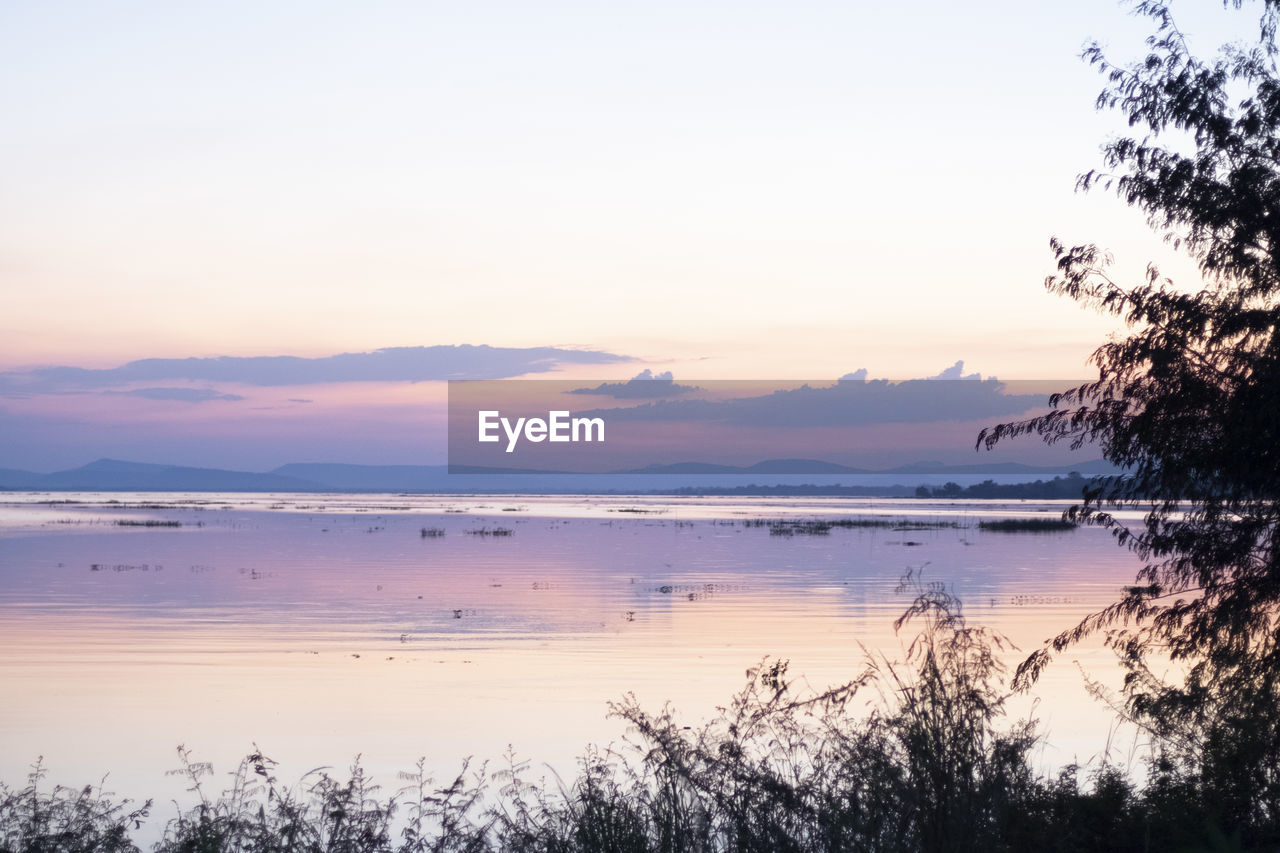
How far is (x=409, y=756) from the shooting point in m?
15.3

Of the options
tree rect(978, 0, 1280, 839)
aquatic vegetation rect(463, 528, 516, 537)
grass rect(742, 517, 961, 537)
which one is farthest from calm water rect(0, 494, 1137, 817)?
grass rect(742, 517, 961, 537)

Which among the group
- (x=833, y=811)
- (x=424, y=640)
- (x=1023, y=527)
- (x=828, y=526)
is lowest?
(x=828, y=526)

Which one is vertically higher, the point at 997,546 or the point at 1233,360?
the point at 1233,360

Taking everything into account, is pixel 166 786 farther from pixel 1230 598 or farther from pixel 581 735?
pixel 1230 598

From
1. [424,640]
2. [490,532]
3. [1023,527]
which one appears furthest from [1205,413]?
[1023,527]

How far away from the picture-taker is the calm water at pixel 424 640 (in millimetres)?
16109

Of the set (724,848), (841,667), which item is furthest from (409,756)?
(841,667)

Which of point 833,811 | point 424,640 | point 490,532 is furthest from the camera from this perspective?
point 490,532

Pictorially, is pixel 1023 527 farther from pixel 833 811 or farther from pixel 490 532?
pixel 833 811

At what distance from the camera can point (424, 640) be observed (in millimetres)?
24812

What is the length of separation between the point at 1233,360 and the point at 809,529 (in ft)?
203

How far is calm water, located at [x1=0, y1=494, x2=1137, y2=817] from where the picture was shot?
16.1 metres

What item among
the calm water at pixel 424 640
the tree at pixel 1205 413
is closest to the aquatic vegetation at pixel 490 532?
the calm water at pixel 424 640

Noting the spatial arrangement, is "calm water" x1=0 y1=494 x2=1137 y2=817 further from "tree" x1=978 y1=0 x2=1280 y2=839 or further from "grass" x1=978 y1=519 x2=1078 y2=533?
"grass" x1=978 y1=519 x2=1078 y2=533
